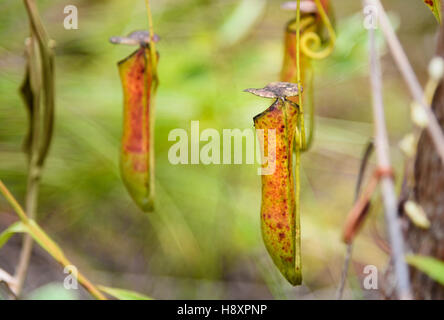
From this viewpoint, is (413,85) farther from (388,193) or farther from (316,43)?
(316,43)

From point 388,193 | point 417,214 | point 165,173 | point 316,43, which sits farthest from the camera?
point 165,173

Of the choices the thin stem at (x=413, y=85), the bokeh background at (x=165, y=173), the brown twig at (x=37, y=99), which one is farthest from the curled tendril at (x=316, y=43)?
the bokeh background at (x=165, y=173)

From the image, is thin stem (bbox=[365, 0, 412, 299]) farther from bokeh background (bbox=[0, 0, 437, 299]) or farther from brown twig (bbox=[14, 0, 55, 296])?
bokeh background (bbox=[0, 0, 437, 299])

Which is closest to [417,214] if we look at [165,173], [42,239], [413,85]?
[413,85]

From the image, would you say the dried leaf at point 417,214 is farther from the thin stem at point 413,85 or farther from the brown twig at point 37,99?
the brown twig at point 37,99

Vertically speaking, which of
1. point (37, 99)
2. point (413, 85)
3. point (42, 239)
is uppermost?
point (37, 99)

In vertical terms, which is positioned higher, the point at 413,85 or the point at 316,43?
the point at 316,43
